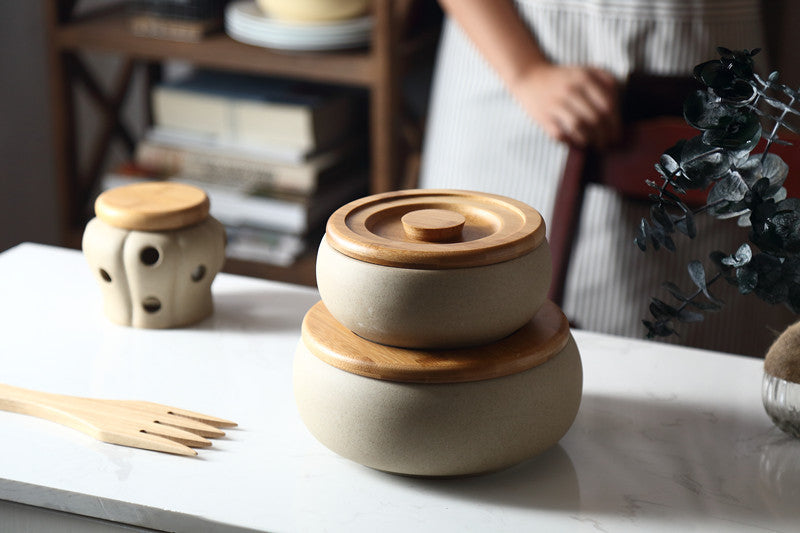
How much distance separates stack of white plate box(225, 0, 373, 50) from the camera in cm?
169

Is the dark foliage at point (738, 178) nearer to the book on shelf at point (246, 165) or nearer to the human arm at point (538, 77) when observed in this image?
the human arm at point (538, 77)

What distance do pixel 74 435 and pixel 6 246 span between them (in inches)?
68.7

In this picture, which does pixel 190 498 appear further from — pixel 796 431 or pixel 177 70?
pixel 177 70

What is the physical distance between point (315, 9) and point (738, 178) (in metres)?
1.21

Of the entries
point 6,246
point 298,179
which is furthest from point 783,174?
point 6,246

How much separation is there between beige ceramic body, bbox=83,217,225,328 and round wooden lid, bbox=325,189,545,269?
0.23 m

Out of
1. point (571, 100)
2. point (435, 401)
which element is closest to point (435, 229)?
point (435, 401)

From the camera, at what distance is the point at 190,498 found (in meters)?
0.60

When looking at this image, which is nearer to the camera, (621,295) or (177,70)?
(621,295)

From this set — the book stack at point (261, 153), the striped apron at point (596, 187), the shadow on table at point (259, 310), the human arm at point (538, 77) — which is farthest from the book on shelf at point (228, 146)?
the shadow on table at point (259, 310)

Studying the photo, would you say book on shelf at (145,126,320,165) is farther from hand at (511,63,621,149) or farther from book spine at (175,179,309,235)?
hand at (511,63,621,149)

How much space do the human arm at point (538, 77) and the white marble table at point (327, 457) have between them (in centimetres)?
46

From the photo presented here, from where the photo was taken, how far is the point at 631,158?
1.07m

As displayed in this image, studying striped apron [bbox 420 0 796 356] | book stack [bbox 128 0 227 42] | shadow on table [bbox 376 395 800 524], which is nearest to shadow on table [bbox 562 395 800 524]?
shadow on table [bbox 376 395 800 524]
